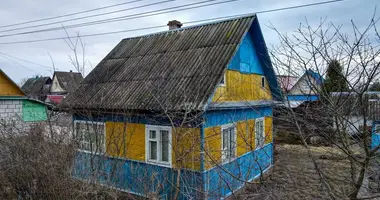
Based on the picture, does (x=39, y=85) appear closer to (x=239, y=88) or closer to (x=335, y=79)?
(x=239, y=88)

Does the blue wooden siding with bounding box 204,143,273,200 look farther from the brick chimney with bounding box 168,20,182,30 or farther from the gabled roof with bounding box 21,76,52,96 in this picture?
the gabled roof with bounding box 21,76,52,96

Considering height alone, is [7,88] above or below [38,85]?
below

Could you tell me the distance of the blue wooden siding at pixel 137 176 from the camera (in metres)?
5.08

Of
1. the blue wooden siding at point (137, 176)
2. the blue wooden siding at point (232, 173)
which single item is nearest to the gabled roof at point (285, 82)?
the blue wooden siding at point (232, 173)

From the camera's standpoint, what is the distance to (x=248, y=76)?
957 cm

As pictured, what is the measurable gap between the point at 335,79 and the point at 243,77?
17.4 ft

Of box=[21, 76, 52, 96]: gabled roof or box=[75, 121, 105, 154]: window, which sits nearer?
box=[75, 121, 105, 154]: window

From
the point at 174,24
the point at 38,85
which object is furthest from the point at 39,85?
the point at 174,24

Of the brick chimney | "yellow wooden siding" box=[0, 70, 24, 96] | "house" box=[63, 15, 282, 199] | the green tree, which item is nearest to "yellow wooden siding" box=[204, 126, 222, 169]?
"house" box=[63, 15, 282, 199]

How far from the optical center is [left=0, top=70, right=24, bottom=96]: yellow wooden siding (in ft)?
45.9

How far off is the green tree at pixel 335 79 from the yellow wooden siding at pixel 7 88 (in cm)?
1532

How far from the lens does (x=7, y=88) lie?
46.8 ft

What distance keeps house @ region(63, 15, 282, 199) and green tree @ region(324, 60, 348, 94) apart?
80.4 inches

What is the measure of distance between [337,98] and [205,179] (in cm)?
418
